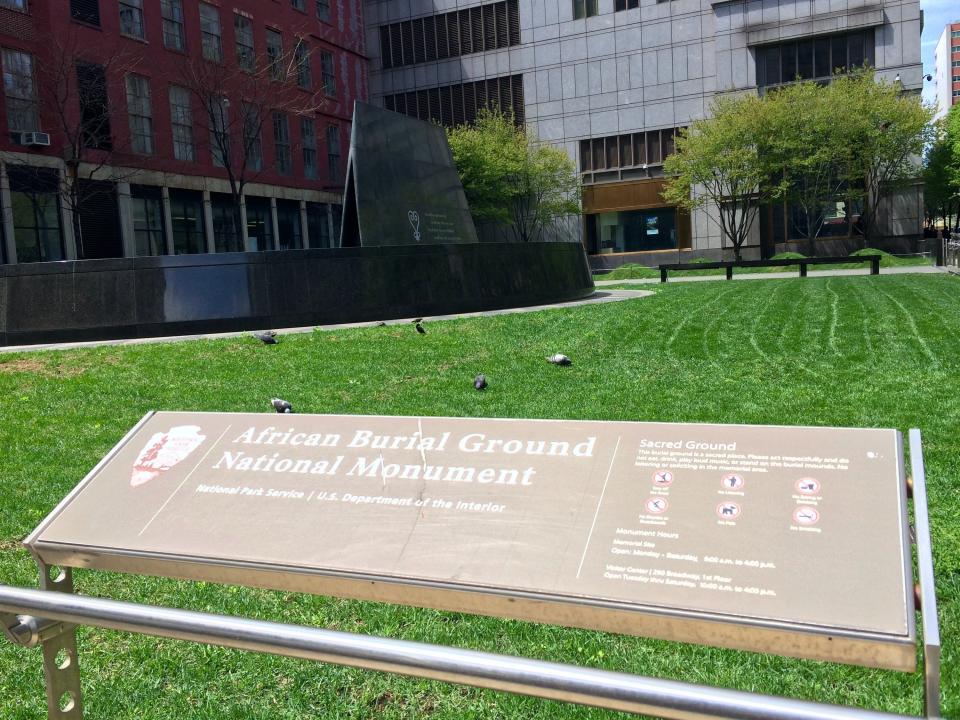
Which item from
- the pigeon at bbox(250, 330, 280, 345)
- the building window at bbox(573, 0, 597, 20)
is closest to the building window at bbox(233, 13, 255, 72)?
the building window at bbox(573, 0, 597, 20)

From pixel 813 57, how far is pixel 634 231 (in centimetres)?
1247

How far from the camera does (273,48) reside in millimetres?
42094

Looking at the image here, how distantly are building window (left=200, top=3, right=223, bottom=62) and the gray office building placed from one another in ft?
55.5

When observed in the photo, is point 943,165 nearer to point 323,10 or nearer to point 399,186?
point 323,10

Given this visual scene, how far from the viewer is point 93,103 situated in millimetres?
30891

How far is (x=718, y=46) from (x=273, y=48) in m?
22.4

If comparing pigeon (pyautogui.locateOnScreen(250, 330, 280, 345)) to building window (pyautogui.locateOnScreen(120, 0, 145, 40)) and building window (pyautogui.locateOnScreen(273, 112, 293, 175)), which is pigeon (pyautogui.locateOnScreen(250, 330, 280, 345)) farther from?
building window (pyautogui.locateOnScreen(273, 112, 293, 175))

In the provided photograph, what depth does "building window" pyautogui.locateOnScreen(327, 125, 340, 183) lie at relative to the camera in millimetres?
46781

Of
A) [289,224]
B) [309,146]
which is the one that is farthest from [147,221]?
[309,146]

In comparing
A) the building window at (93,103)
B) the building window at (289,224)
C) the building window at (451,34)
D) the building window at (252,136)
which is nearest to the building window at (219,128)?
the building window at (252,136)

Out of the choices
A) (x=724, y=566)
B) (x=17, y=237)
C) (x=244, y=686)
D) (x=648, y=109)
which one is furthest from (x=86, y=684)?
(x=648, y=109)

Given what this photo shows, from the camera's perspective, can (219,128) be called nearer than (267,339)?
No

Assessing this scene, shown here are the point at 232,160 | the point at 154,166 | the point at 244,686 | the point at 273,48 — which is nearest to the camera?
the point at 244,686

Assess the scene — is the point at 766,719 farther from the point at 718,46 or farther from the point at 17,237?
the point at 718,46
